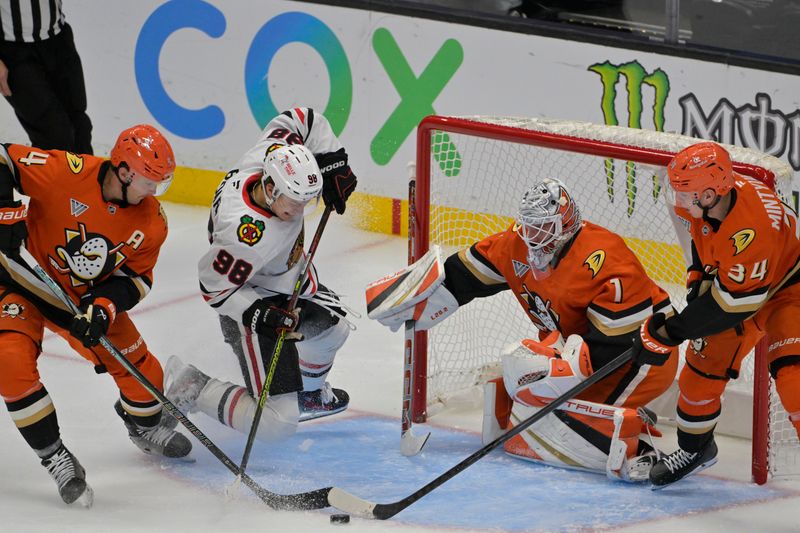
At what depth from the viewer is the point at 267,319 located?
383 cm

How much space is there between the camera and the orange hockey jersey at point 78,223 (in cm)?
371

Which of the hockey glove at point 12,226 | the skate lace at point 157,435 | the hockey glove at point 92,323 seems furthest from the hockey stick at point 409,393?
the hockey glove at point 12,226

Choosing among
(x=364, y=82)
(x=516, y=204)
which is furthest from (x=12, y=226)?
(x=364, y=82)

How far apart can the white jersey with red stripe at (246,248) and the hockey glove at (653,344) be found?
3.32 feet

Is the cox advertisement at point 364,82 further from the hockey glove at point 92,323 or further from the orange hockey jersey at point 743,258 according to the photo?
the hockey glove at point 92,323

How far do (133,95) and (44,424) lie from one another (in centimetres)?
291

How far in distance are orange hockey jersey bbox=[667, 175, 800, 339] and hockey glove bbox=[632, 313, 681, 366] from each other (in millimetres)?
30

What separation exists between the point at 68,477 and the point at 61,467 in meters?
0.04

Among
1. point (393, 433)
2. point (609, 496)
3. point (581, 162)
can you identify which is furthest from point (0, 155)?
point (581, 162)

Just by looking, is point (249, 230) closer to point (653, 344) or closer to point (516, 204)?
point (653, 344)

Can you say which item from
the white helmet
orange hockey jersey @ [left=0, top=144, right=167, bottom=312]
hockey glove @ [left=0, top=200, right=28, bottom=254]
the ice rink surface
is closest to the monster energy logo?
the ice rink surface

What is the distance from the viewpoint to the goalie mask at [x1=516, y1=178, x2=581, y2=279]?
3793mm

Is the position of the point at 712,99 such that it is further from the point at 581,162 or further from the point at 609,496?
the point at 609,496

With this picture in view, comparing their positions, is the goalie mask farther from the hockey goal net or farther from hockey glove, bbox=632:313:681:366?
hockey glove, bbox=632:313:681:366
